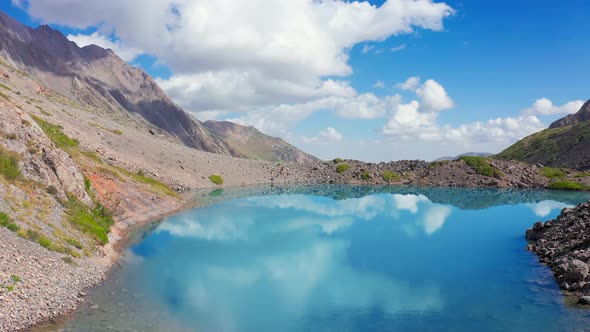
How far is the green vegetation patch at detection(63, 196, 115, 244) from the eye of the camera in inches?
1451

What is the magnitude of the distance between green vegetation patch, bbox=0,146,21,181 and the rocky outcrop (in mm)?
45436

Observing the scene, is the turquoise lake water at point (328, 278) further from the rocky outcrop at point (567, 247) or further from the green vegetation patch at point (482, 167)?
the green vegetation patch at point (482, 167)

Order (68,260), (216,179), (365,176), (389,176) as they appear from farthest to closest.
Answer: (389,176)
(365,176)
(216,179)
(68,260)

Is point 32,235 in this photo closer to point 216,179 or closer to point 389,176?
point 216,179

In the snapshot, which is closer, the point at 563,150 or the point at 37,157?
the point at 37,157

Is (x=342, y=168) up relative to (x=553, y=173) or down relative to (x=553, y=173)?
up

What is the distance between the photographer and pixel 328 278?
3334 cm

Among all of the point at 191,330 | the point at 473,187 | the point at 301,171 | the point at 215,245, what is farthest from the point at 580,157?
the point at 191,330

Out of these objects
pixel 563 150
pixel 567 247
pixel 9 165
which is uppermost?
pixel 563 150

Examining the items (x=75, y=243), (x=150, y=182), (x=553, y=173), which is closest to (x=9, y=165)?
(x=75, y=243)

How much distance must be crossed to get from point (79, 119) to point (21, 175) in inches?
2800

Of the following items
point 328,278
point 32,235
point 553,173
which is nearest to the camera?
point 32,235

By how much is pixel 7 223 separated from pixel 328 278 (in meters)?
24.3

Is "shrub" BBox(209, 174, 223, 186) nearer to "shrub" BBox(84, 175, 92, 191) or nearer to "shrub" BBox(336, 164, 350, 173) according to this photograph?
"shrub" BBox(336, 164, 350, 173)
